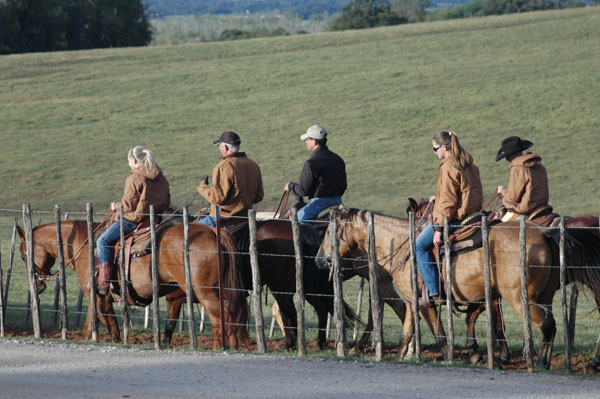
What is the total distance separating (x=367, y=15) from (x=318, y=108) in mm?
41769

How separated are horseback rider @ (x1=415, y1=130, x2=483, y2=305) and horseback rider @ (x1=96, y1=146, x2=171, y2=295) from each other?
3.29 m

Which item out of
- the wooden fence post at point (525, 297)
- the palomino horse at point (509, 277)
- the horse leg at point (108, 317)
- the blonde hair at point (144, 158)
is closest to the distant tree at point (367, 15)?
the horse leg at point (108, 317)

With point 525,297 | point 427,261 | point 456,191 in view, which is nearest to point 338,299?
point 427,261

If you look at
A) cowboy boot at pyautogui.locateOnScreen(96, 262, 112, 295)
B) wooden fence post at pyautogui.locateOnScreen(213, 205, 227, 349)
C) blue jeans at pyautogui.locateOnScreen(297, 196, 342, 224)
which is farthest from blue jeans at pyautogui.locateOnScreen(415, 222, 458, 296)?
cowboy boot at pyautogui.locateOnScreen(96, 262, 112, 295)

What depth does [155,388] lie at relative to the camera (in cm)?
830

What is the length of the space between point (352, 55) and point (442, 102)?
10955mm

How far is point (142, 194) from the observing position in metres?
11.5

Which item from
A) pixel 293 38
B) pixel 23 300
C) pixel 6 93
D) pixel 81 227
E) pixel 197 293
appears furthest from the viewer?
pixel 293 38

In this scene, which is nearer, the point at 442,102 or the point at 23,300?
the point at 23,300

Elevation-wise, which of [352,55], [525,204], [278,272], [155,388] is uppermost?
[352,55]

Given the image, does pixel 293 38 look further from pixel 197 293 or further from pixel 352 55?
pixel 197 293

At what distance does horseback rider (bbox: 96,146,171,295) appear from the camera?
11.5m

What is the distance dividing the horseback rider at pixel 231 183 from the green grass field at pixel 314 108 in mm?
10260

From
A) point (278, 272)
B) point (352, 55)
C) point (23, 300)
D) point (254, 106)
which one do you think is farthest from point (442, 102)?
point (278, 272)
